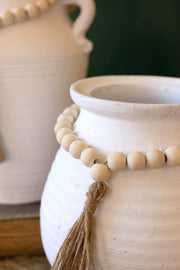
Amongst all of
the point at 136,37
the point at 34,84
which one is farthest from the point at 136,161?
the point at 136,37

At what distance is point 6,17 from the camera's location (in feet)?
1.82

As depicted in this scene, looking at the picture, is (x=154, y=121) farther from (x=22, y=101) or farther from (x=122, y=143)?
(x=22, y=101)

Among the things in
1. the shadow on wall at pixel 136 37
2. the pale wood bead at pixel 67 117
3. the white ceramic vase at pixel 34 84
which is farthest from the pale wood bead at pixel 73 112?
the shadow on wall at pixel 136 37

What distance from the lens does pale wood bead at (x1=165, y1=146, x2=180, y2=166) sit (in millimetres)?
358

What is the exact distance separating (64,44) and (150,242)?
37cm

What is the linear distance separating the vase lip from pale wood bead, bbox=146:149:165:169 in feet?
0.13

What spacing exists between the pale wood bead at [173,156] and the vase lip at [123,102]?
0.12ft

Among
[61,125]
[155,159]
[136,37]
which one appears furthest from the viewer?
[136,37]

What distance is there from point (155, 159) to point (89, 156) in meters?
0.07

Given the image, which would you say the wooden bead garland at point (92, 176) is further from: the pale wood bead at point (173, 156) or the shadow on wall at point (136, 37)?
the shadow on wall at point (136, 37)

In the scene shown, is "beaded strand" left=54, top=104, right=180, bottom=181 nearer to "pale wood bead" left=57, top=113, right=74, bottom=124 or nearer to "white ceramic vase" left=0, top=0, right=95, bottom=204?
"pale wood bead" left=57, top=113, right=74, bottom=124

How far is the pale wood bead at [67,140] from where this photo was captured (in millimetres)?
411

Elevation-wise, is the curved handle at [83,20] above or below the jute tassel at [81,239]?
above

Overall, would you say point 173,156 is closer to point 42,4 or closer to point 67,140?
point 67,140
